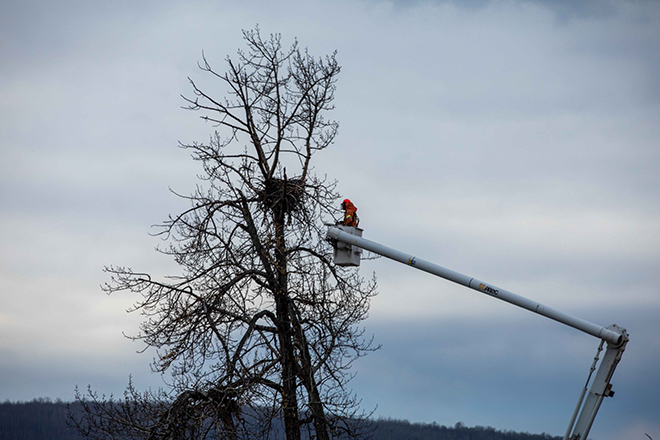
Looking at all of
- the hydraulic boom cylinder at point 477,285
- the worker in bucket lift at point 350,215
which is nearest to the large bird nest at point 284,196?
the worker in bucket lift at point 350,215

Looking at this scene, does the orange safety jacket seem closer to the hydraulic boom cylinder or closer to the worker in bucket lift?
the worker in bucket lift

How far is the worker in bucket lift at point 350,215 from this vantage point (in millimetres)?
15156

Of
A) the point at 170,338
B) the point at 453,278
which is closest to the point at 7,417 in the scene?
the point at 170,338

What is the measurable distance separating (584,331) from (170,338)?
31.5ft

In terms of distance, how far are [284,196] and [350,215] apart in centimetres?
427

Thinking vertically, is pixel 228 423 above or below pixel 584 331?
Answer: below

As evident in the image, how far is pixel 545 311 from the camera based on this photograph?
45.1ft

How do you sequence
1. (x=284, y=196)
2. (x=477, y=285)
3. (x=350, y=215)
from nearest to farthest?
(x=477, y=285) → (x=350, y=215) → (x=284, y=196)

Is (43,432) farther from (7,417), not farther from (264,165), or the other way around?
(264,165)

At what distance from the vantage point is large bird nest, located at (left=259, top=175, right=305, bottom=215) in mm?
19344

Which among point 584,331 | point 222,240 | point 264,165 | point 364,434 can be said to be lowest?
point 364,434

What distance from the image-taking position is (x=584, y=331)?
47.5 feet

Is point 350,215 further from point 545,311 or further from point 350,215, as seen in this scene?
point 545,311

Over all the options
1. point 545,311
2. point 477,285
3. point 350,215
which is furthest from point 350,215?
point 545,311
